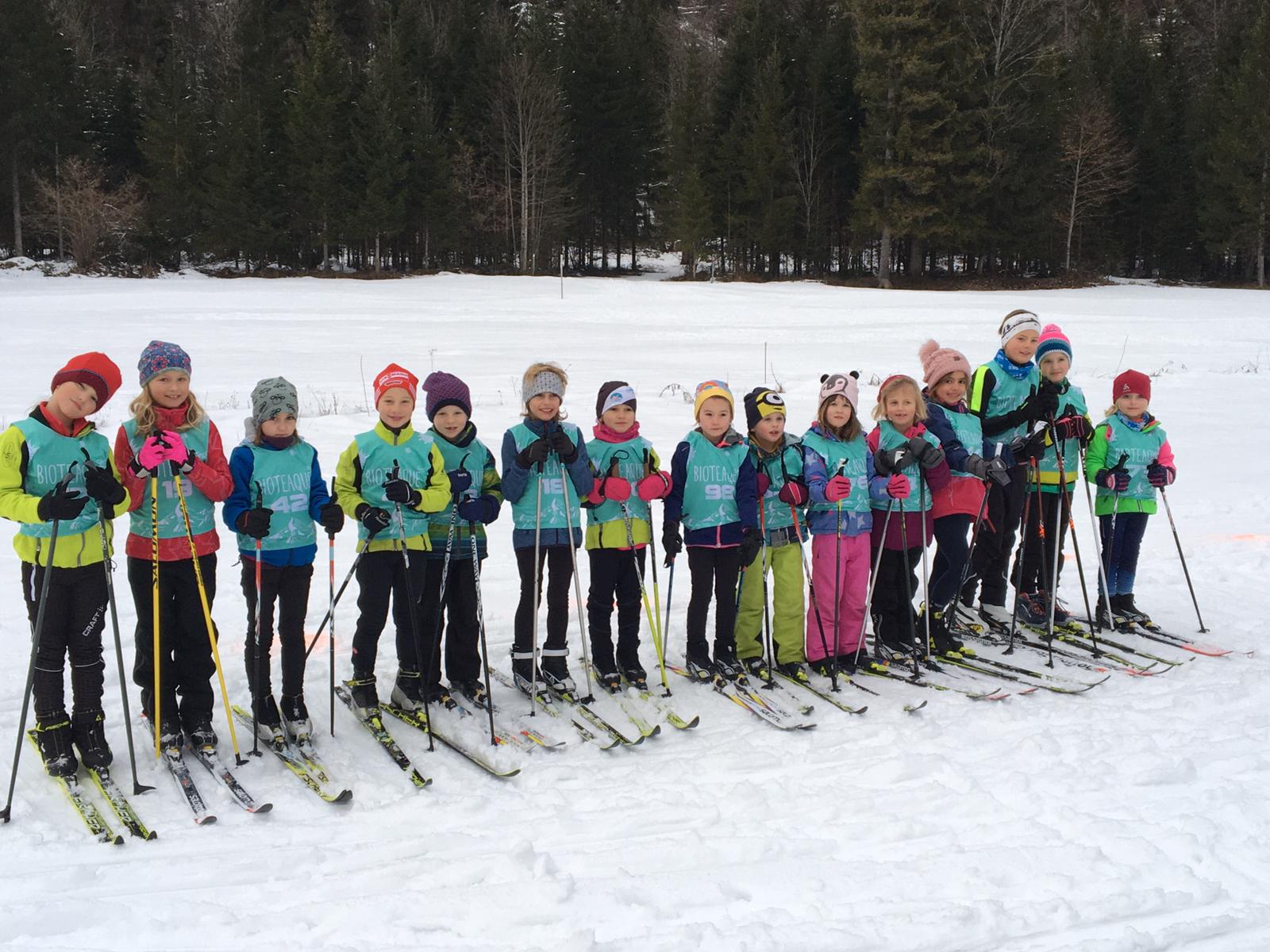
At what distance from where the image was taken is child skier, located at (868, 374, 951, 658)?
5203 mm

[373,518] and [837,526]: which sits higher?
[373,518]

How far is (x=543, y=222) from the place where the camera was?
3934cm

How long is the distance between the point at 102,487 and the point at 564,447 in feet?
6.53

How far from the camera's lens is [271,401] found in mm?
4211

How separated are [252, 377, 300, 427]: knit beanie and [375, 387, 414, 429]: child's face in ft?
1.29

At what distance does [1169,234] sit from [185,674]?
44.4 metres

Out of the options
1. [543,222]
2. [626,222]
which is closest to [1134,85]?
[626,222]

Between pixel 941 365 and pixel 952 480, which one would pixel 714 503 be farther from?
pixel 941 365

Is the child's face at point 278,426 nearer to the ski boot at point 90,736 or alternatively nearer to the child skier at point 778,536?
the ski boot at point 90,736

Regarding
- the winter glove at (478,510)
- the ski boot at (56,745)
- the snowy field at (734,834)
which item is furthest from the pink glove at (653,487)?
the ski boot at (56,745)

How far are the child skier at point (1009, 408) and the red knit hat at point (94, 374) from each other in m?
4.71

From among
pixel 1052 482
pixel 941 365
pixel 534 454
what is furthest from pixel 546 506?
pixel 1052 482

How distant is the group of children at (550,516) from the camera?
3939mm

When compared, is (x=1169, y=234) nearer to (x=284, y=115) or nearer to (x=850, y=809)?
(x=284, y=115)
